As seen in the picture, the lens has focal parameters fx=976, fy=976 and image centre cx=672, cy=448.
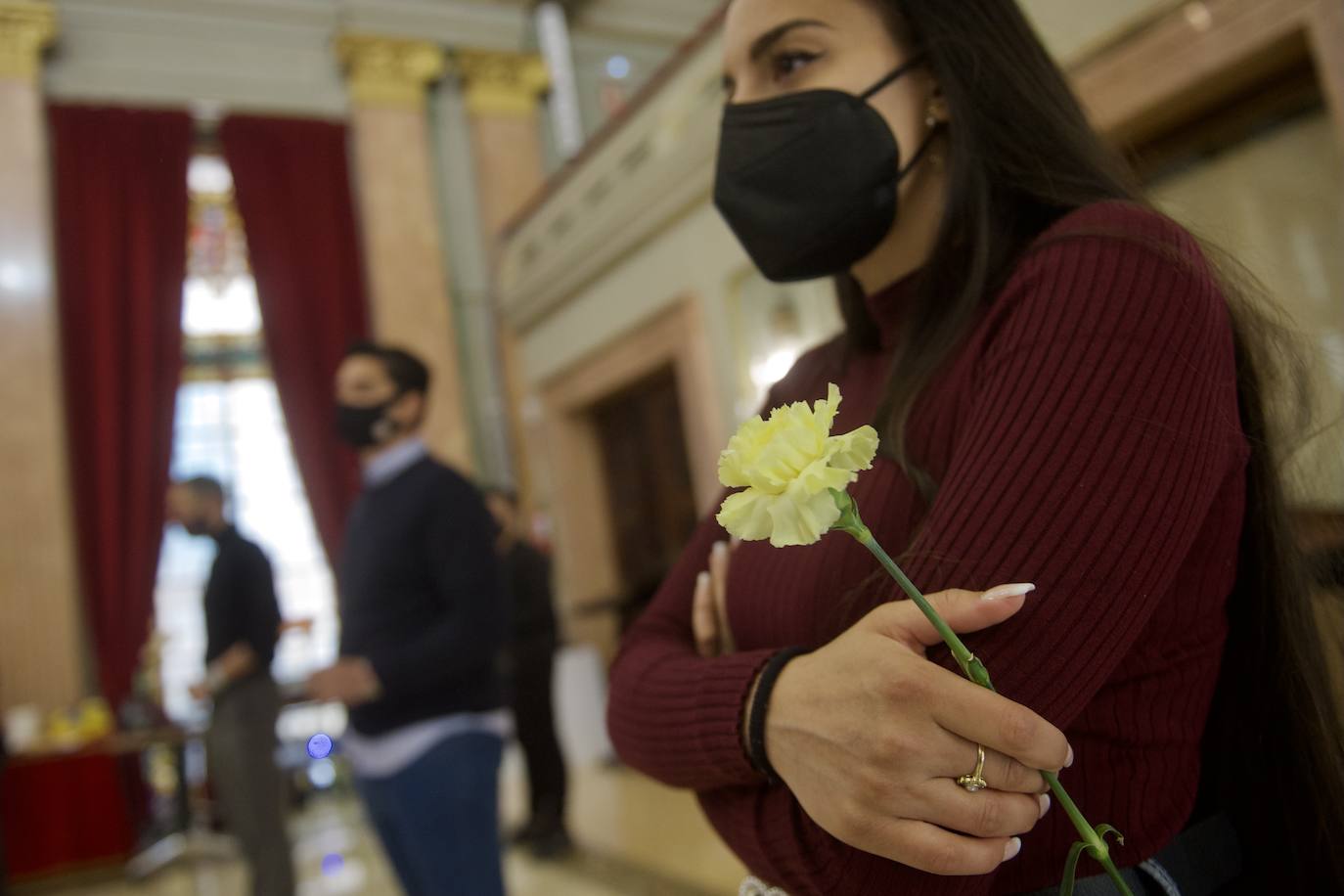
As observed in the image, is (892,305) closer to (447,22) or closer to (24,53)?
(24,53)

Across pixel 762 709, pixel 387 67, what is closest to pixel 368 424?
pixel 762 709

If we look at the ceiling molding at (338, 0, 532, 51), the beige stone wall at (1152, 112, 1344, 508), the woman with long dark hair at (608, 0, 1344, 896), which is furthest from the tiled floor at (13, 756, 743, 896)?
the ceiling molding at (338, 0, 532, 51)

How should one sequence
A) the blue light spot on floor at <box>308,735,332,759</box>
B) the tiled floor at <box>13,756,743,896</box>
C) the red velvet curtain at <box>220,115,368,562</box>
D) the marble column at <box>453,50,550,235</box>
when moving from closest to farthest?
1. the blue light spot on floor at <box>308,735,332,759</box>
2. the tiled floor at <box>13,756,743,896</box>
3. the red velvet curtain at <box>220,115,368,562</box>
4. the marble column at <box>453,50,550,235</box>

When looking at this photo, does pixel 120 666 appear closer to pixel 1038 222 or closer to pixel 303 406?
pixel 303 406

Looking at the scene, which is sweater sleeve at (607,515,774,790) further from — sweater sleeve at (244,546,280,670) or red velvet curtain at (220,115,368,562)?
red velvet curtain at (220,115,368,562)

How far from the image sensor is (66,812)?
5.57 metres

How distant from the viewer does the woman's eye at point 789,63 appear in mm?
1035

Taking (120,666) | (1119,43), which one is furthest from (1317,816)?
(120,666)

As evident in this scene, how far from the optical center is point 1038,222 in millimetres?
957

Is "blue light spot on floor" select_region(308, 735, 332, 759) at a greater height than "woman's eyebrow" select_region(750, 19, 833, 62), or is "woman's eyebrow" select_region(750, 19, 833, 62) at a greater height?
"woman's eyebrow" select_region(750, 19, 833, 62)

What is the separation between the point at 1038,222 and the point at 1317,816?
1.94 ft

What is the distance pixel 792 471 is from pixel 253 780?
322 centimetres

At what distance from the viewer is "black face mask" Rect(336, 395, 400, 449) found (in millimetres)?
2328

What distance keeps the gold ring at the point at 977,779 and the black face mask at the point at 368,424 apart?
1.93m
